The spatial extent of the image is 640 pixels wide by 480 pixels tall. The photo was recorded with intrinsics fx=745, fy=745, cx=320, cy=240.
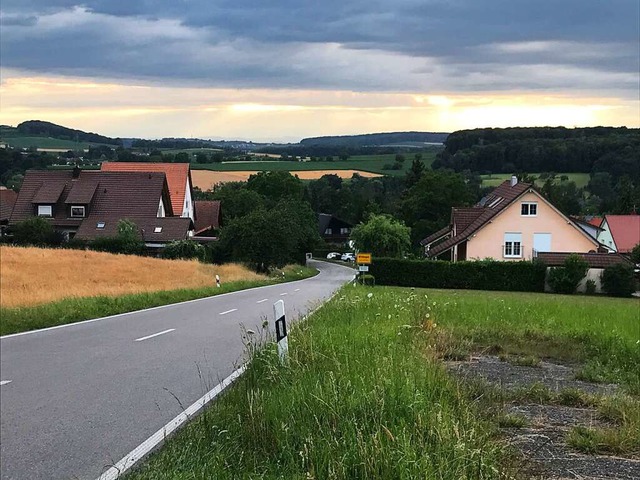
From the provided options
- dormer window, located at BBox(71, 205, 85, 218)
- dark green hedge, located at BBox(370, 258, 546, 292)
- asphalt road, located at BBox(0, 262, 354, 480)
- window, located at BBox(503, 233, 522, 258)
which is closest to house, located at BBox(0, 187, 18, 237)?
dormer window, located at BBox(71, 205, 85, 218)

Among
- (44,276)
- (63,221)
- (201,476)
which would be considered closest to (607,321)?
(201,476)

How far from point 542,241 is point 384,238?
21306 millimetres

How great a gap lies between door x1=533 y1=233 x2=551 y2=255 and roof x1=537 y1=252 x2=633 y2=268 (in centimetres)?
874

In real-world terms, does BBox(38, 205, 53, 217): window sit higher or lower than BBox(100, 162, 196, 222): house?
lower

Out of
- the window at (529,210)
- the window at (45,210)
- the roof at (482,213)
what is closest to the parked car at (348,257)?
the roof at (482,213)

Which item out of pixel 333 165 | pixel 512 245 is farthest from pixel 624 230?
pixel 333 165

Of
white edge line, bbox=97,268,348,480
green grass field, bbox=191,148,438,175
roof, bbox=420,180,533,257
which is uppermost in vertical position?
green grass field, bbox=191,148,438,175

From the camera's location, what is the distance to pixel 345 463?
4.36 metres

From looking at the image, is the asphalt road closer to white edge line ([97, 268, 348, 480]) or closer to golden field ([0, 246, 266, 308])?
white edge line ([97, 268, 348, 480])

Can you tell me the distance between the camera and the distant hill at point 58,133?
62250mm

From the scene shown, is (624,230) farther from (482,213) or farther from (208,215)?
(208,215)

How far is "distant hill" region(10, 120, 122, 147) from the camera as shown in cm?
6225

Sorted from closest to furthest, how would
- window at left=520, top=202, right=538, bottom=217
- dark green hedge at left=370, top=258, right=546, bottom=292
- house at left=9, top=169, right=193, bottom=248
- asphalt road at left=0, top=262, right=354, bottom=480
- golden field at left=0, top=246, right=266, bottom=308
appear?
asphalt road at left=0, top=262, right=354, bottom=480 < golden field at left=0, top=246, right=266, bottom=308 < dark green hedge at left=370, top=258, right=546, bottom=292 < window at left=520, top=202, right=538, bottom=217 < house at left=9, top=169, right=193, bottom=248

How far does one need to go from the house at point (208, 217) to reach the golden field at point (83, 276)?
39.6 meters
